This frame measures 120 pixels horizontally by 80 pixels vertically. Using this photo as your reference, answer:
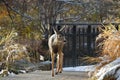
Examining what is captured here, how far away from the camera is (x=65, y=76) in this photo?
34.1 feet

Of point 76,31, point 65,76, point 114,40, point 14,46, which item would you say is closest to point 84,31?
point 76,31

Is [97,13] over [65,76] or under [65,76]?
over

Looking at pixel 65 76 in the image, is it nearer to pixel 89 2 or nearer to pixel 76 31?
pixel 76 31

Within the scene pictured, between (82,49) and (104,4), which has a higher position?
(104,4)

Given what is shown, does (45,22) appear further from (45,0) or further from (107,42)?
(107,42)

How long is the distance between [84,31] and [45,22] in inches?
145

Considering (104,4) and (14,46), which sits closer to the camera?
(14,46)

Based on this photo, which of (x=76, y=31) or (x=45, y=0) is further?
(x=45, y=0)

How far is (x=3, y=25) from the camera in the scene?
17.1 m

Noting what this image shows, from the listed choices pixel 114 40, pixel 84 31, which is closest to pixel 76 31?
pixel 84 31

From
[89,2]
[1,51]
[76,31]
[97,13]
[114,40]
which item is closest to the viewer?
[114,40]

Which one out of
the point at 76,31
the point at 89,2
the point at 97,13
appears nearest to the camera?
the point at 76,31

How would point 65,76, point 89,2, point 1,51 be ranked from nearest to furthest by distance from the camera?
point 65,76 < point 1,51 < point 89,2

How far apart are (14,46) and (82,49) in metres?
4.65
